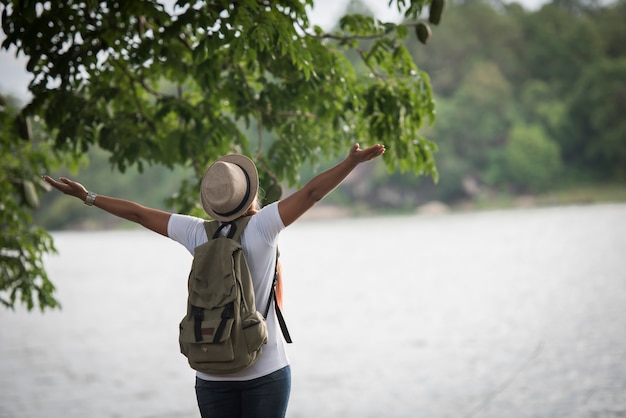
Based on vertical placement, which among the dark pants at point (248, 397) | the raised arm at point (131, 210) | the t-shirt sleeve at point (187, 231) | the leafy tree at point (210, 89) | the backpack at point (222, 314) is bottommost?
the dark pants at point (248, 397)

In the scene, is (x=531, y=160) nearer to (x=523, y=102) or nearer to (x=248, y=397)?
(x=523, y=102)

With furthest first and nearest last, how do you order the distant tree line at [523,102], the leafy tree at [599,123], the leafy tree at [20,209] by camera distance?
1. the distant tree line at [523,102]
2. the leafy tree at [599,123]
3. the leafy tree at [20,209]

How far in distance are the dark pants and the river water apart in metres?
5.58

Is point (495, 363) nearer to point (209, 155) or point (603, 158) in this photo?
point (209, 155)

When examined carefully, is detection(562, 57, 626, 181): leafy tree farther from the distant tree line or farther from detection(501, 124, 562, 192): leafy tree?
detection(501, 124, 562, 192): leafy tree

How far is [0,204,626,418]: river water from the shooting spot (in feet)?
31.3

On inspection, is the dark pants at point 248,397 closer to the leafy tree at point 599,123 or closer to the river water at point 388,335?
the river water at point 388,335

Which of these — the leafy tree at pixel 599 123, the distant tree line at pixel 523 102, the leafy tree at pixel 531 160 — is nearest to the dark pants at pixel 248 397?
the distant tree line at pixel 523 102

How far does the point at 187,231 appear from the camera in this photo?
309 centimetres

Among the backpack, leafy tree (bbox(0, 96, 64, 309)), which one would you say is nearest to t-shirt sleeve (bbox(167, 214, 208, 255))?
the backpack

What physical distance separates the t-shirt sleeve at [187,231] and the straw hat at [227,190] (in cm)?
10

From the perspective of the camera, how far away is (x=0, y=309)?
871 inches

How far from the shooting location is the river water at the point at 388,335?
31.3 ft

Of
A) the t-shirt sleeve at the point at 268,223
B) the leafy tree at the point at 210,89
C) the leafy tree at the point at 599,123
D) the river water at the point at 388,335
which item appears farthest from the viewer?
the leafy tree at the point at 599,123
